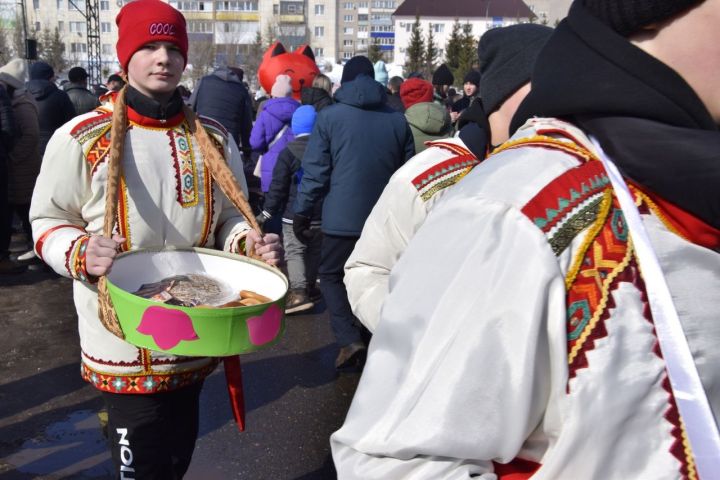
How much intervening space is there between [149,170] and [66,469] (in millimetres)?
1815

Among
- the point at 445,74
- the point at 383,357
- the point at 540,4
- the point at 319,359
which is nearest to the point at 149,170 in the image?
the point at 383,357

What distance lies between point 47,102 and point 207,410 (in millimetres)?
5128

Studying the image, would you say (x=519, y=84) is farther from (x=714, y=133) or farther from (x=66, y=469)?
(x=66, y=469)

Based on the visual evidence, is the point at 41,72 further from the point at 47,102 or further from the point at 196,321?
the point at 196,321

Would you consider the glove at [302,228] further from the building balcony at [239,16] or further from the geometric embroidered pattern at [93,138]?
the building balcony at [239,16]

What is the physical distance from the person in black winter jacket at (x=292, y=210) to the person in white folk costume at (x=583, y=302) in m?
4.49

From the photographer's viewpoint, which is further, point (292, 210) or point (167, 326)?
point (292, 210)

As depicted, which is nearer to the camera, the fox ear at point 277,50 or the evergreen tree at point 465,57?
the fox ear at point 277,50

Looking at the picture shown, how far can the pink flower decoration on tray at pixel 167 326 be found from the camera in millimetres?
1938

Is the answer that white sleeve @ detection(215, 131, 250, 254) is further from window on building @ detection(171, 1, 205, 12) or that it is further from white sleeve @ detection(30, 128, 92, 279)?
window on building @ detection(171, 1, 205, 12)

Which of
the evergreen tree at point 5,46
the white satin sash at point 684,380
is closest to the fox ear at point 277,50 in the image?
the white satin sash at point 684,380

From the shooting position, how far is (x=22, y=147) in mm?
7191

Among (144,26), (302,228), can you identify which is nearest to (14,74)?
(302,228)

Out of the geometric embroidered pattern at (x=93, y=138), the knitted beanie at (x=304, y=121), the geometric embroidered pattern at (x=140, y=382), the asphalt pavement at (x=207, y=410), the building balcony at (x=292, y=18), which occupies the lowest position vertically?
the asphalt pavement at (x=207, y=410)
